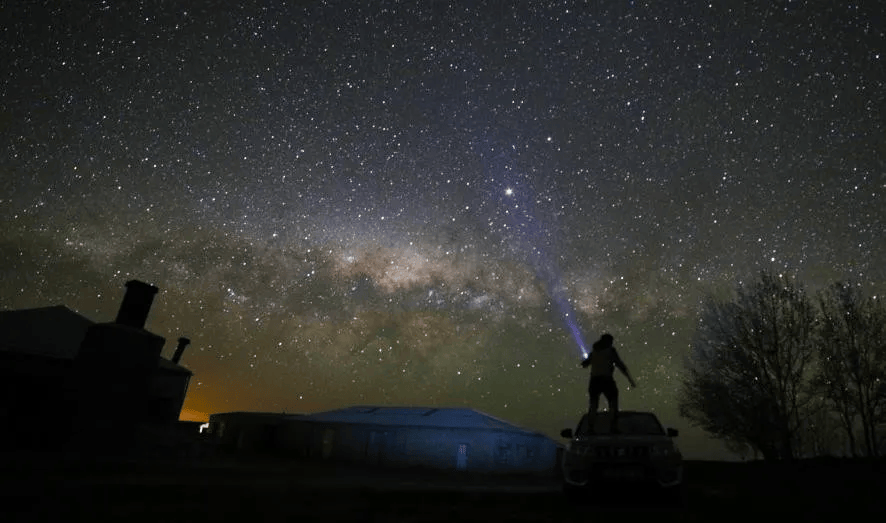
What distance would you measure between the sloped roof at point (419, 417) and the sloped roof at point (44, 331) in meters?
14.2

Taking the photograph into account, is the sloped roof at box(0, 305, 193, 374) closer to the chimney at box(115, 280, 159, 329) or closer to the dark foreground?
the chimney at box(115, 280, 159, 329)

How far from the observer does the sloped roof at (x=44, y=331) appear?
77.2 ft

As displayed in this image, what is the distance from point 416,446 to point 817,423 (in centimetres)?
2773

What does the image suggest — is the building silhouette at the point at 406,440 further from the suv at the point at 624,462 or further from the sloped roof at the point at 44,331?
the suv at the point at 624,462

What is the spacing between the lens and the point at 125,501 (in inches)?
273

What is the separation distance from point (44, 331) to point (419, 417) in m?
22.8

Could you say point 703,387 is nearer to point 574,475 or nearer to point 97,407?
point 574,475

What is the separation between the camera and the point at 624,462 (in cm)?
668

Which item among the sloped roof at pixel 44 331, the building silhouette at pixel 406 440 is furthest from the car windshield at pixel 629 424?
the building silhouette at pixel 406 440

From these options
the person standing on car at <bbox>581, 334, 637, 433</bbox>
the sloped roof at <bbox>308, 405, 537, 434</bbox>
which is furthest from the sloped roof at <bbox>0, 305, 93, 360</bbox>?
the person standing on car at <bbox>581, 334, 637, 433</bbox>

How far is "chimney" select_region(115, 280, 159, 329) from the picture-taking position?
68.0 feet

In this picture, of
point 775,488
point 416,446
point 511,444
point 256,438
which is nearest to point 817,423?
point 511,444

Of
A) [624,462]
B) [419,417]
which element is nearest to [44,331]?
[419,417]

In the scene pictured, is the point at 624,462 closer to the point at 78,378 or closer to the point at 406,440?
the point at 78,378
